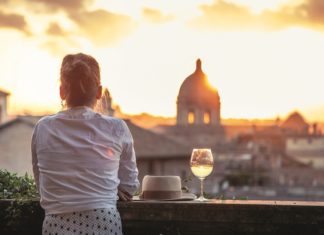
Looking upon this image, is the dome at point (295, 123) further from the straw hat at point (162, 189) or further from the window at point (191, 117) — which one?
the straw hat at point (162, 189)

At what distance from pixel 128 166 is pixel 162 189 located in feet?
0.80

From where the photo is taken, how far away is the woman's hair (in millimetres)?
3072

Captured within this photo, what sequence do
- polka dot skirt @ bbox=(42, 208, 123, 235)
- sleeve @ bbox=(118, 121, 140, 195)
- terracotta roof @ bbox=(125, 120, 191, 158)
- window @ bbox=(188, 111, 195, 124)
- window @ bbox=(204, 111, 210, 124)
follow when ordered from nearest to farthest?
1. polka dot skirt @ bbox=(42, 208, 123, 235)
2. sleeve @ bbox=(118, 121, 140, 195)
3. terracotta roof @ bbox=(125, 120, 191, 158)
4. window @ bbox=(204, 111, 210, 124)
5. window @ bbox=(188, 111, 195, 124)

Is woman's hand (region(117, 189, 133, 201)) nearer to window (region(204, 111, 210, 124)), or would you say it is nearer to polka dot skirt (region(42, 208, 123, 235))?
polka dot skirt (region(42, 208, 123, 235))

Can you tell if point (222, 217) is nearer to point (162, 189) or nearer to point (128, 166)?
point (162, 189)

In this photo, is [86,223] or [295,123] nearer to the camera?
[86,223]

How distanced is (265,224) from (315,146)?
3513 inches

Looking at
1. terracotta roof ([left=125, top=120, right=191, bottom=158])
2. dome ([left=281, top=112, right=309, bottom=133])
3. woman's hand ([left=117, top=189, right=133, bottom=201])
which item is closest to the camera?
woman's hand ([left=117, top=189, right=133, bottom=201])

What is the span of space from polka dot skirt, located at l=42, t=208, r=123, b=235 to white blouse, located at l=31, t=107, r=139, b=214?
1.0 inches

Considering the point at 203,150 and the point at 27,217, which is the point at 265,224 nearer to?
the point at 203,150

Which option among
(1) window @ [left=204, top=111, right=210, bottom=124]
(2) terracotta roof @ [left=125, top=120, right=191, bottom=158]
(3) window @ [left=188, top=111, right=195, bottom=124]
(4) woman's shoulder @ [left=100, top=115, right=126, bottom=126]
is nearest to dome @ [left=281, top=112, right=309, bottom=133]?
(1) window @ [left=204, top=111, right=210, bottom=124]

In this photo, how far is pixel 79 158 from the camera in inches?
121

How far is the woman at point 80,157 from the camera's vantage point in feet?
9.99

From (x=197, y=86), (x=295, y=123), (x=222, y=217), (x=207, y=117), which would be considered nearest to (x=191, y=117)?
(x=207, y=117)
